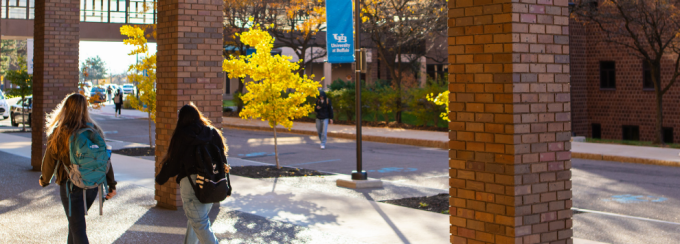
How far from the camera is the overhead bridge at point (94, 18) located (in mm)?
43531

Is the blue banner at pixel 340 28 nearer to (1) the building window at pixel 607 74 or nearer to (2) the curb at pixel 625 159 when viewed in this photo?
(2) the curb at pixel 625 159

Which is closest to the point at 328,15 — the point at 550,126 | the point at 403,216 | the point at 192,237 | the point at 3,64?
the point at 403,216

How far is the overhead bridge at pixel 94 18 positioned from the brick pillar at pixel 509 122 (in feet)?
136

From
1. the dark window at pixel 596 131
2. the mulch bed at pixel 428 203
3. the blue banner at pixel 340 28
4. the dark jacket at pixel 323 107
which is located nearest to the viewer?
the mulch bed at pixel 428 203

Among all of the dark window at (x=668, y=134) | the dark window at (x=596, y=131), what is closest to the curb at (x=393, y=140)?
the dark window at (x=596, y=131)

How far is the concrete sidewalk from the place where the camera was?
49.7ft

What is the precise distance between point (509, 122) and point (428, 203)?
5.16m

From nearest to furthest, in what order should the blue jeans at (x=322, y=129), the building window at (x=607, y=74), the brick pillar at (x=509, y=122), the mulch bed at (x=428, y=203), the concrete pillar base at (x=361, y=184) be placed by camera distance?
the brick pillar at (x=509, y=122), the mulch bed at (x=428, y=203), the concrete pillar base at (x=361, y=184), the blue jeans at (x=322, y=129), the building window at (x=607, y=74)

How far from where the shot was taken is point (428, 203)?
9266 mm

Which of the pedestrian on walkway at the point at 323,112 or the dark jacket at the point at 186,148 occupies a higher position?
the pedestrian on walkway at the point at 323,112

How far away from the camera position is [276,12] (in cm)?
3069

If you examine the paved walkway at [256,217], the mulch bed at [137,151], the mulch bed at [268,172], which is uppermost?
the mulch bed at [137,151]

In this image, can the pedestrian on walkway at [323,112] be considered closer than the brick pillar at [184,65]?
No

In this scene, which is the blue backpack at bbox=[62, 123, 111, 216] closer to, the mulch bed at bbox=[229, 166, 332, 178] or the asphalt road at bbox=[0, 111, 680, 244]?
the asphalt road at bbox=[0, 111, 680, 244]
